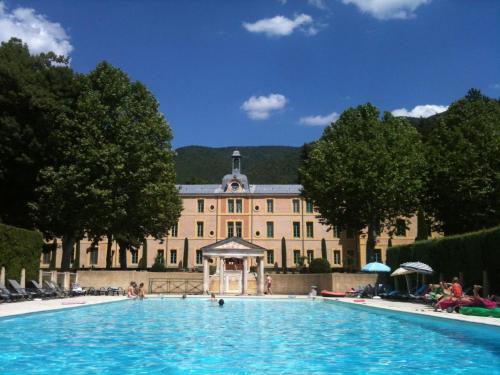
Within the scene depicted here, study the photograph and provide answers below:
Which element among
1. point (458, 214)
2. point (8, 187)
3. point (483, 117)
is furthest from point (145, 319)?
point (483, 117)

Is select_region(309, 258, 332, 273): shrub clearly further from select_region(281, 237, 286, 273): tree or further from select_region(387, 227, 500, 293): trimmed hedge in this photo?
select_region(387, 227, 500, 293): trimmed hedge

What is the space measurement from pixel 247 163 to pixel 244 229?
87.0 m

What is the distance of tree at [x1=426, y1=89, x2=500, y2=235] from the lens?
104 ft

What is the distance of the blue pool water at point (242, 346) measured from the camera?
830cm

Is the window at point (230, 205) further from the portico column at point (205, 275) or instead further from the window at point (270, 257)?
the portico column at point (205, 275)

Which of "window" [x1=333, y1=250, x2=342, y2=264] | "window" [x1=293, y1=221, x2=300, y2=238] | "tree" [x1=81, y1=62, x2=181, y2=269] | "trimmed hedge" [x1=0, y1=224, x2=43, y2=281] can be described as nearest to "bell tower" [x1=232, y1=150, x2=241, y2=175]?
"window" [x1=293, y1=221, x2=300, y2=238]

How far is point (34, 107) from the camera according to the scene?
1104 inches

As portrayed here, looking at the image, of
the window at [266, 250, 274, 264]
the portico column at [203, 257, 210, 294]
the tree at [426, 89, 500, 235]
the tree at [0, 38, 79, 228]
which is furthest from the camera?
the window at [266, 250, 274, 264]

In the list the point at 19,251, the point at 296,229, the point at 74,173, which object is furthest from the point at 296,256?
the point at 19,251

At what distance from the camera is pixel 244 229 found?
5634 cm

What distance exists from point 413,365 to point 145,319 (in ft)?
34.2

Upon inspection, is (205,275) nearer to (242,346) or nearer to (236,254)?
(236,254)

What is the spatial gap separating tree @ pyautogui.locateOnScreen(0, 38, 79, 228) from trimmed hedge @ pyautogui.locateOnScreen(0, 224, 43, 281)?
15.4 feet

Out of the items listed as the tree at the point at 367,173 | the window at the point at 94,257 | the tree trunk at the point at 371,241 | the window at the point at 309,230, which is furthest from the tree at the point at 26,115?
the window at the point at 309,230
